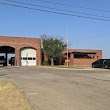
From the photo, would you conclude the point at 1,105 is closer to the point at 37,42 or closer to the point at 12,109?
the point at 12,109

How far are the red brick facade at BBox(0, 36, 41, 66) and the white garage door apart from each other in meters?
0.90

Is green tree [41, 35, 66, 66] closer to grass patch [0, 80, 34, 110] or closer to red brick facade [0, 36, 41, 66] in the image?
red brick facade [0, 36, 41, 66]

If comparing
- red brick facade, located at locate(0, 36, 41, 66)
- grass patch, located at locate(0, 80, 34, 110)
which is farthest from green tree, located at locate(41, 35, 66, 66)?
grass patch, located at locate(0, 80, 34, 110)

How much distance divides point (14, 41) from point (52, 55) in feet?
28.4

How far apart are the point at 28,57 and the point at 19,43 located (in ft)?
11.8

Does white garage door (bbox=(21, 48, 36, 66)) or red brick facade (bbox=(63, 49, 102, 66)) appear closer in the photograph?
white garage door (bbox=(21, 48, 36, 66))

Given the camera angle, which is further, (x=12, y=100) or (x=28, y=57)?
(x=28, y=57)

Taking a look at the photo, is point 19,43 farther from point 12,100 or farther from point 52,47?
point 12,100

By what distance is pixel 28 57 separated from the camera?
66.6m

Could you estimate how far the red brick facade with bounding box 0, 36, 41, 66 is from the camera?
6381 centimetres

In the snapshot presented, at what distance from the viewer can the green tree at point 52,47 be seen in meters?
67.3

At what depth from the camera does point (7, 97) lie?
1391 centimetres

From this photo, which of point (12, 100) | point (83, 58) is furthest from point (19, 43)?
point (12, 100)

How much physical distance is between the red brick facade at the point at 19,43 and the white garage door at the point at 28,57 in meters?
0.90
